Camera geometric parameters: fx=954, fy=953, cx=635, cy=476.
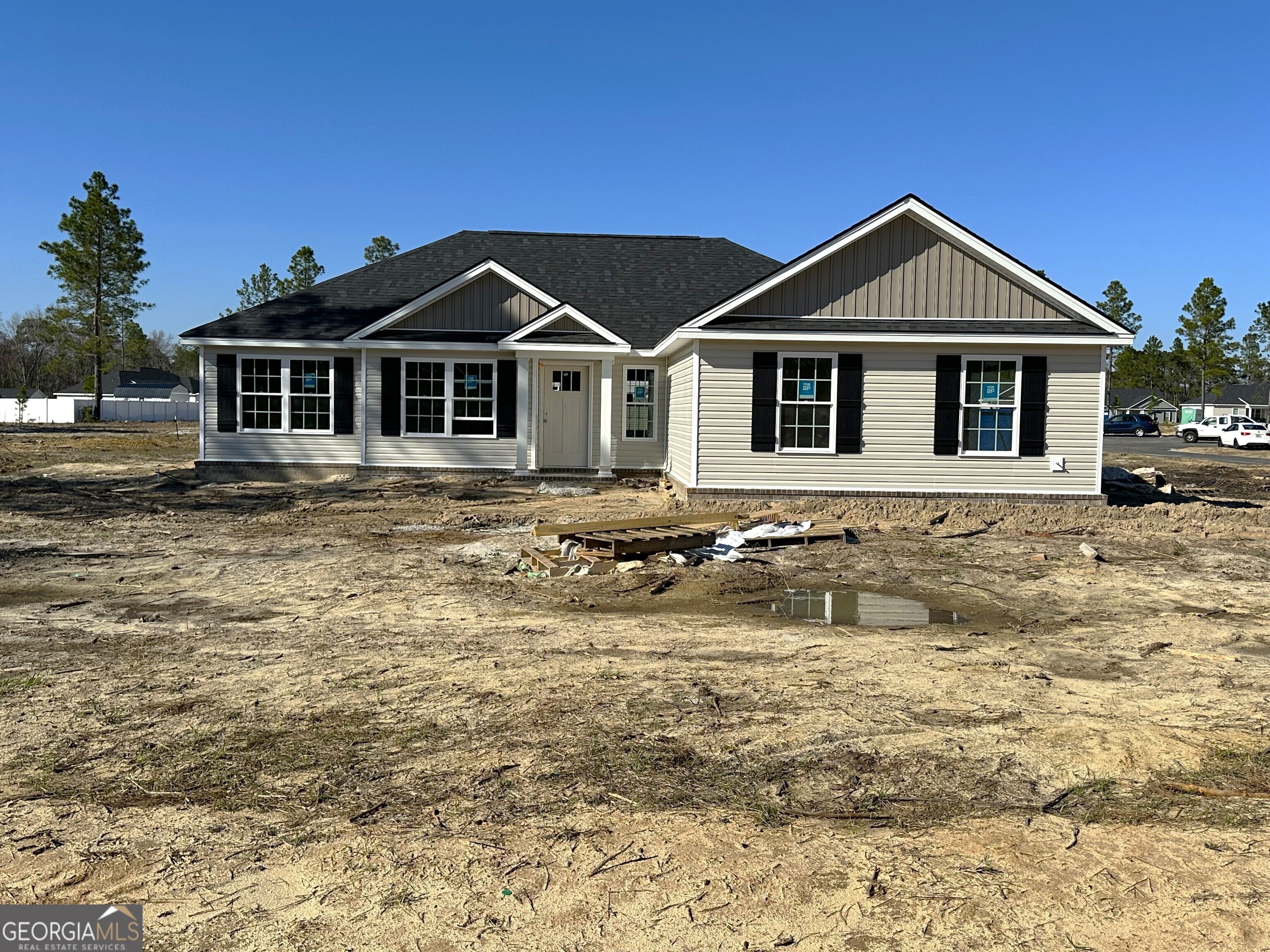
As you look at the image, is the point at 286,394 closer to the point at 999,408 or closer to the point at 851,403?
the point at 851,403

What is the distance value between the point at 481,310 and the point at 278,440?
5.20 meters

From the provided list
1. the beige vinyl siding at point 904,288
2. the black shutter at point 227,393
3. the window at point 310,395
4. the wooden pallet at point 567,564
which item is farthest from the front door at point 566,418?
the wooden pallet at point 567,564

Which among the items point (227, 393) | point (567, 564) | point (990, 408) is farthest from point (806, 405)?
point (227, 393)

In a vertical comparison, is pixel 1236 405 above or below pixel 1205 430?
above

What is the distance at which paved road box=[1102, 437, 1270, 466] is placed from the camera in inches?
1503

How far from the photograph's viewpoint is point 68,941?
3309 mm

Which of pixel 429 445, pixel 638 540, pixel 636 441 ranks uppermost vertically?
pixel 636 441

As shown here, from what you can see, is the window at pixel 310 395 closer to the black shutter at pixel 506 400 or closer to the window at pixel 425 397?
the window at pixel 425 397

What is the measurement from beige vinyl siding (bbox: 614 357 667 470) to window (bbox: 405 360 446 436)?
3.72m

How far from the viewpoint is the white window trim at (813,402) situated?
51.7 ft

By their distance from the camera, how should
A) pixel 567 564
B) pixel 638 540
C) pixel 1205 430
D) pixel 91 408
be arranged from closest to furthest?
1. pixel 567 564
2. pixel 638 540
3. pixel 1205 430
4. pixel 91 408

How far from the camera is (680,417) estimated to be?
18.0 meters

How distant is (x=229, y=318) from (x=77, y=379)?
89.1 m

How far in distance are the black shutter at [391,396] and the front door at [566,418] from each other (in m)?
3.07
